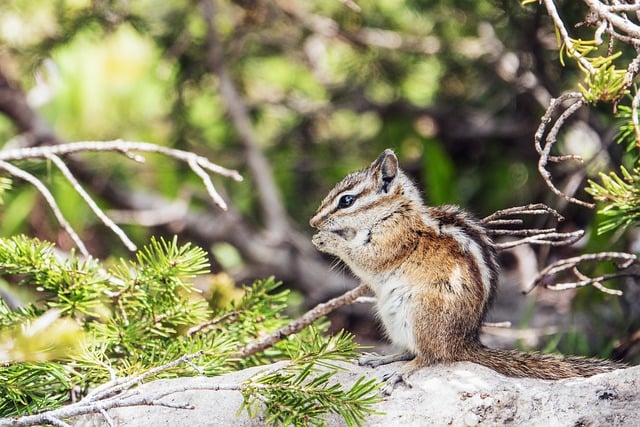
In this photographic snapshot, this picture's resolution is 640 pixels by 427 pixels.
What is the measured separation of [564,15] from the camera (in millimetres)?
3752

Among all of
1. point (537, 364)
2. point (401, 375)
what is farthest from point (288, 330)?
point (537, 364)

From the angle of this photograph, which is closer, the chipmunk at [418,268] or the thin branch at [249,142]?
the chipmunk at [418,268]

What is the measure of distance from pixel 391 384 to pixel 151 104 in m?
4.15

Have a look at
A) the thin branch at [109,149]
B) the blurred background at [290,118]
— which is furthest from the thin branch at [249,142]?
the thin branch at [109,149]

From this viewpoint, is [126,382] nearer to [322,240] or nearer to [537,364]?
[322,240]

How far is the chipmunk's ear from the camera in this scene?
296 cm

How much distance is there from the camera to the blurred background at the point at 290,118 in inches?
185

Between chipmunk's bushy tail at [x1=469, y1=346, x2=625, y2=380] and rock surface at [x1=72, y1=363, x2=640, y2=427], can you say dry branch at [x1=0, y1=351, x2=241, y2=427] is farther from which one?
chipmunk's bushy tail at [x1=469, y1=346, x2=625, y2=380]

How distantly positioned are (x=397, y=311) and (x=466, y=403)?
0.43m

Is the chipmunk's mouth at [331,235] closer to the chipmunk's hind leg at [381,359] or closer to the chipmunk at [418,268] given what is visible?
the chipmunk at [418,268]

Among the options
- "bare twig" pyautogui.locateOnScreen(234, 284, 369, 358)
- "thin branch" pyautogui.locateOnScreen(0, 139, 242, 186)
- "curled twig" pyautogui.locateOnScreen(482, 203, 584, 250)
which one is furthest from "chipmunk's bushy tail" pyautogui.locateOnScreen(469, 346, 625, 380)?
"thin branch" pyautogui.locateOnScreen(0, 139, 242, 186)

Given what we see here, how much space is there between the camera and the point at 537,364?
99.3 inches

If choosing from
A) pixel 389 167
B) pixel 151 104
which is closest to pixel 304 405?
pixel 389 167

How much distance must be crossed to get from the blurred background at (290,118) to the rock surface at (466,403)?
1945 millimetres
